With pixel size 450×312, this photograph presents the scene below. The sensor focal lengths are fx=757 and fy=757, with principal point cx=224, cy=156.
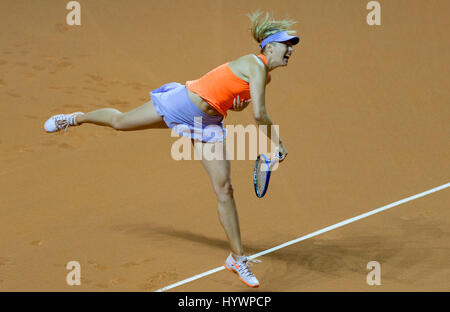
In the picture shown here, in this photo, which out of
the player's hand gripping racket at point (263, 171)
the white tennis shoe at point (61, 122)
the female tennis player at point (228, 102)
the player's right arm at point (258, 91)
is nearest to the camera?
the player's right arm at point (258, 91)

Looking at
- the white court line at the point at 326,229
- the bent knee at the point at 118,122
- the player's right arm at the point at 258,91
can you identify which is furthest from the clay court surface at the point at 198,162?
the player's right arm at the point at 258,91

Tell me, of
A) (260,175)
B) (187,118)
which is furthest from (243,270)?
(187,118)

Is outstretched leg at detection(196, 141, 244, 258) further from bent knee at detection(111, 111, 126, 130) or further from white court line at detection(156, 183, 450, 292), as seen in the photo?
bent knee at detection(111, 111, 126, 130)

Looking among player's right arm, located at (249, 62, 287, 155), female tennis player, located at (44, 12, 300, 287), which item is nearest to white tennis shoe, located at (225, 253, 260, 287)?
female tennis player, located at (44, 12, 300, 287)

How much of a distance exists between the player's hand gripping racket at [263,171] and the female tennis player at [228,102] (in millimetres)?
92

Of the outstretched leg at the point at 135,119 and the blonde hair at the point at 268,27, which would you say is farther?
the outstretched leg at the point at 135,119

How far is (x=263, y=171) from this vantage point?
573 centimetres

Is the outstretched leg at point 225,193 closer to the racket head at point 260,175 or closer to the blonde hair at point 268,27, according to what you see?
the racket head at point 260,175

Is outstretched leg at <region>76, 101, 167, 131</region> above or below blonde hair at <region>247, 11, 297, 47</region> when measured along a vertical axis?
below

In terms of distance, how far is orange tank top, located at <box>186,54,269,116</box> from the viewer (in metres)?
5.40

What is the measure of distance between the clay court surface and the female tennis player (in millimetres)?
506

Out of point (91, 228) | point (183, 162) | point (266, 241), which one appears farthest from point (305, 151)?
point (91, 228)

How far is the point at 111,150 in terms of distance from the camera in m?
8.16

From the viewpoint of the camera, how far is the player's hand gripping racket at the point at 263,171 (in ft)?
18.0
